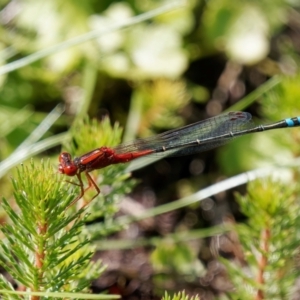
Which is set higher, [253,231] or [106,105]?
[106,105]

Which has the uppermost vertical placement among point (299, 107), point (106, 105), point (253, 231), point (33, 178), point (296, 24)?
point (296, 24)

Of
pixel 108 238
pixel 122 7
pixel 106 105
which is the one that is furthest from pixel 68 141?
pixel 122 7

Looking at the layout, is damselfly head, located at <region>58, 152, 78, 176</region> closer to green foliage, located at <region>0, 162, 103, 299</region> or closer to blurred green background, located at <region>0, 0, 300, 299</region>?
green foliage, located at <region>0, 162, 103, 299</region>

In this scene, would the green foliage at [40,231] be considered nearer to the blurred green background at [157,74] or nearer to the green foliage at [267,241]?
the green foliage at [267,241]

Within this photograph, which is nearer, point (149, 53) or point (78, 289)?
point (78, 289)

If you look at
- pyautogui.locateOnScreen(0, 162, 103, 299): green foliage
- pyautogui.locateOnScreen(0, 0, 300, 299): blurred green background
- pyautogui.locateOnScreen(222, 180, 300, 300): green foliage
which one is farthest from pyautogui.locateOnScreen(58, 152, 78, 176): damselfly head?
pyautogui.locateOnScreen(0, 0, 300, 299): blurred green background

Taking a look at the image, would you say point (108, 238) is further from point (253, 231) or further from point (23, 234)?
point (23, 234)
